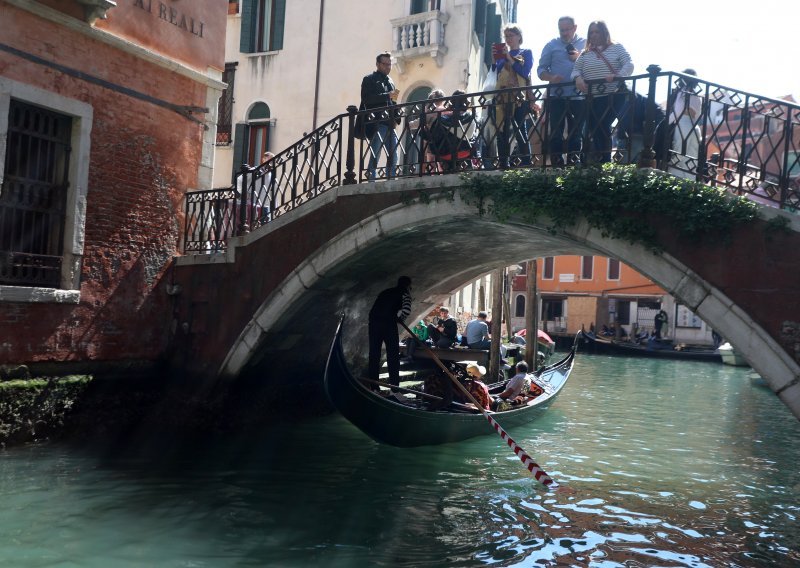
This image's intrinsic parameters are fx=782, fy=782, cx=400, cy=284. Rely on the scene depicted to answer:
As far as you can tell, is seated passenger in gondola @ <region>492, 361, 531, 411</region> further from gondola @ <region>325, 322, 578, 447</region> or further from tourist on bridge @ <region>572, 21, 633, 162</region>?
tourist on bridge @ <region>572, 21, 633, 162</region>

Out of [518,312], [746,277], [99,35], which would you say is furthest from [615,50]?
[518,312]

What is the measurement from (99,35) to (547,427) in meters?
5.70

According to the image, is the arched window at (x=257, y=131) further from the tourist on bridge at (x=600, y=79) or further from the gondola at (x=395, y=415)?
the tourist on bridge at (x=600, y=79)

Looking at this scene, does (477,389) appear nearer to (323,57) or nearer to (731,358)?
(323,57)

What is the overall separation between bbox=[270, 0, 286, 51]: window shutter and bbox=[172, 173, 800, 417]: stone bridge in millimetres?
6658

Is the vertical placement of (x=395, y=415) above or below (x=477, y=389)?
below

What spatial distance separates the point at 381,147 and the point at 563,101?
166 cm

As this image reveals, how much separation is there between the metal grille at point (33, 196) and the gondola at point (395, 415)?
Answer: 2.38m

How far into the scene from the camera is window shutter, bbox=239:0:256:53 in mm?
13289

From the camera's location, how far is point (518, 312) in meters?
30.0

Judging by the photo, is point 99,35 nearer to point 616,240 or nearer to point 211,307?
point 211,307

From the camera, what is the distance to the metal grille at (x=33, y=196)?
19.4ft

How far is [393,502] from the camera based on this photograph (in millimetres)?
5031

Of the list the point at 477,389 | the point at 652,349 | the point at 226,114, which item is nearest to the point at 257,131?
the point at 226,114
